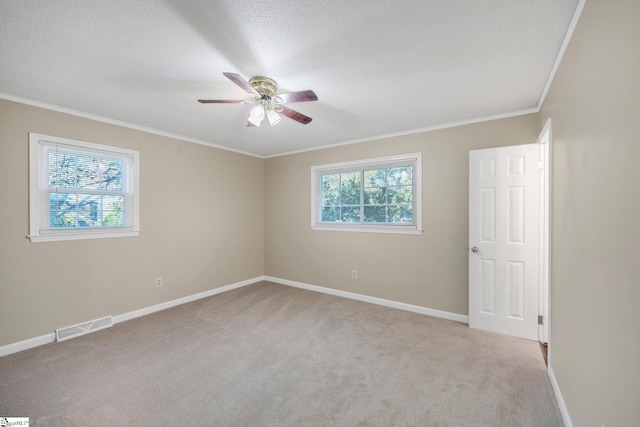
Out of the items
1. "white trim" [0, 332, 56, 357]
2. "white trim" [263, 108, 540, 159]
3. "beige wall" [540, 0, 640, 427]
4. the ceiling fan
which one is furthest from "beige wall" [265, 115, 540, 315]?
"white trim" [0, 332, 56, 357]

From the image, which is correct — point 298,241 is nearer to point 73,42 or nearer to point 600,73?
point 73,42

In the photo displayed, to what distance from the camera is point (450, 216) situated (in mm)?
3346

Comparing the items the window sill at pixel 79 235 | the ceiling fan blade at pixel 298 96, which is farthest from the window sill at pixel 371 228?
the window sill at pixel 79 235

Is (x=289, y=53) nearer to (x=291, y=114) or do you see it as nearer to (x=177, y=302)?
(x=291, y=114)

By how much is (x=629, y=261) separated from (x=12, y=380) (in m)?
3.89

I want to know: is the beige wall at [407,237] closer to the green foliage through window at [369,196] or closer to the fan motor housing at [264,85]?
the green foliage through window at [369,196]

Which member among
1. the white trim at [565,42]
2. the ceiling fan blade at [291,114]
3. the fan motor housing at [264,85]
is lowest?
the ceiling fan blade at [291,114]

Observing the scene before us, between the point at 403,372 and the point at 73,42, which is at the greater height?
the point at 73,42

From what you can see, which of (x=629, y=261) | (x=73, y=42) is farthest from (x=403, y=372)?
(x=73, y=42)

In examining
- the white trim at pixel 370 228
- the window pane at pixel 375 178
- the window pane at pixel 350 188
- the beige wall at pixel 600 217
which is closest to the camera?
the beige wall at pixel 600 217

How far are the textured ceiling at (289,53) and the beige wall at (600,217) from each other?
1.35 feet

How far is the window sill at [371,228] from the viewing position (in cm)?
364

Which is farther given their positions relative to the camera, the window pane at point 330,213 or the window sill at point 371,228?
the window pane at point 330,213

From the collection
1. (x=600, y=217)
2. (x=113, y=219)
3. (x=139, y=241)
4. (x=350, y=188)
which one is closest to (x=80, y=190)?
(x=113, y=219)
